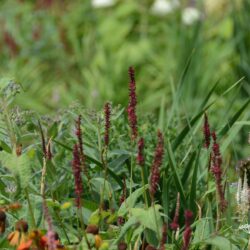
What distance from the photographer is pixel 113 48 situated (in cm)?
766

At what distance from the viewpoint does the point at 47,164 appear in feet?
8.43

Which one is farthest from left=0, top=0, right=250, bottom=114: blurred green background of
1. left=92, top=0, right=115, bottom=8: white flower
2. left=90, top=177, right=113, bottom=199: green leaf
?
left=90, top=177, right=113, bottom=199: green leaf

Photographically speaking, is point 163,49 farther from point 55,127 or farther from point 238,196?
point 238,196

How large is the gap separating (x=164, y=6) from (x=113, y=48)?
0.63 metres

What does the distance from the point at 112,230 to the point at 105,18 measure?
588 cm

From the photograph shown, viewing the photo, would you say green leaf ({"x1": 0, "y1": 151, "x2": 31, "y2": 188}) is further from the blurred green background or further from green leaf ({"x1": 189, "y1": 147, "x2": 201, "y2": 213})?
the blurred green background

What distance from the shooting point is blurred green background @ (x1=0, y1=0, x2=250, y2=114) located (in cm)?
665

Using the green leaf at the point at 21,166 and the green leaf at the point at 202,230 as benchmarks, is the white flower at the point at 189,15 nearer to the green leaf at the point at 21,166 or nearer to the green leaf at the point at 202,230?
the green leaf at the point at 202,230

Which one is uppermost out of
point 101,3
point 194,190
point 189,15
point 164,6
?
point 101,3

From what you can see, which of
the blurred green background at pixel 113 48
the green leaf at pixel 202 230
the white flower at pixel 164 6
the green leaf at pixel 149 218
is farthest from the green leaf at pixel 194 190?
the white flower at pixel 164 6

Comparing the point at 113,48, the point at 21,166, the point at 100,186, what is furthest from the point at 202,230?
the point at 113,48

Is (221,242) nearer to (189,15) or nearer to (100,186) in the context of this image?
(100,186)

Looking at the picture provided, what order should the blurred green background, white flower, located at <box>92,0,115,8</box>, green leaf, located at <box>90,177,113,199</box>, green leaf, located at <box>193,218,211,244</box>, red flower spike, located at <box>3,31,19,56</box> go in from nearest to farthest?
1. green leaf, located at <box>193,218,211,244</box>
2. green leaf, located at <box>90,177,113,199</box>
3. the blurred green background
4. red flower spike, located at <box>3,31,19,56</box>
5. white flower, located at <box>92,0,115,8</box>

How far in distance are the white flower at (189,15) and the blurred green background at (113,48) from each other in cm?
1
